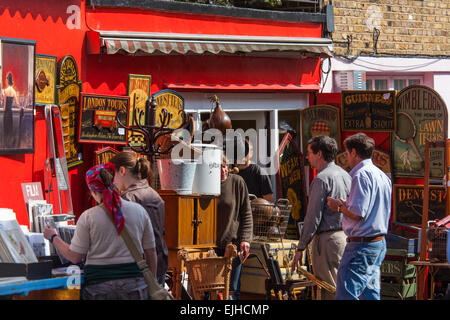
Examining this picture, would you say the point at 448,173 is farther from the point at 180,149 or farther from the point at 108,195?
the point at 108,195

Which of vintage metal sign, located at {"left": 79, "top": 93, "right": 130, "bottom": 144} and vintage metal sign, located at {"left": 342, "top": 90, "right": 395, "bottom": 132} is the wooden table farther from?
vintage metal sign, located at {"left": 79, "top": 93, "right": 130, "bottom": 144}

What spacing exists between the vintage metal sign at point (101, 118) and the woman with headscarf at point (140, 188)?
2672 millimetres

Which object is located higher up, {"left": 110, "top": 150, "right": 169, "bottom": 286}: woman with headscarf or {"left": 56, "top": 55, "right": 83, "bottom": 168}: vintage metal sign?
{"left": 56, "top": 55, "right": 83, "bottom": 168}: vintage metal sign

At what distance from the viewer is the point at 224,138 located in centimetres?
992

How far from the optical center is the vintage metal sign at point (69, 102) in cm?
916

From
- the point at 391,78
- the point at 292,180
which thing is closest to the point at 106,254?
the point at 292,180

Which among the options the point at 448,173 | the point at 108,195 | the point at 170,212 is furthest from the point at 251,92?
the point at 108,195

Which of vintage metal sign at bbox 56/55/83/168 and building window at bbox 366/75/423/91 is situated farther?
building window at bbox 366/75/423/91

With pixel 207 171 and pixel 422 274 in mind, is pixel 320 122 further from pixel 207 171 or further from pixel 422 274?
pixel 207 171

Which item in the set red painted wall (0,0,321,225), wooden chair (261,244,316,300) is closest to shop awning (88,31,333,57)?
red painted wall (0,0,321,225)

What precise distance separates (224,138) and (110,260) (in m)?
4.52

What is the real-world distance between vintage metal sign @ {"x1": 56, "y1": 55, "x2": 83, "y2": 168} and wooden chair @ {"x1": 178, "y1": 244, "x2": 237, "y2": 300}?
208 centimetres

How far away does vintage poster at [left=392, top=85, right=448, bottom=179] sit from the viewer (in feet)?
35.8

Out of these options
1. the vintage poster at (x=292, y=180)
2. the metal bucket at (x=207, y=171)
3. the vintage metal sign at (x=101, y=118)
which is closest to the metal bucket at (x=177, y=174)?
the metal bucket at (x=207, y=171)
